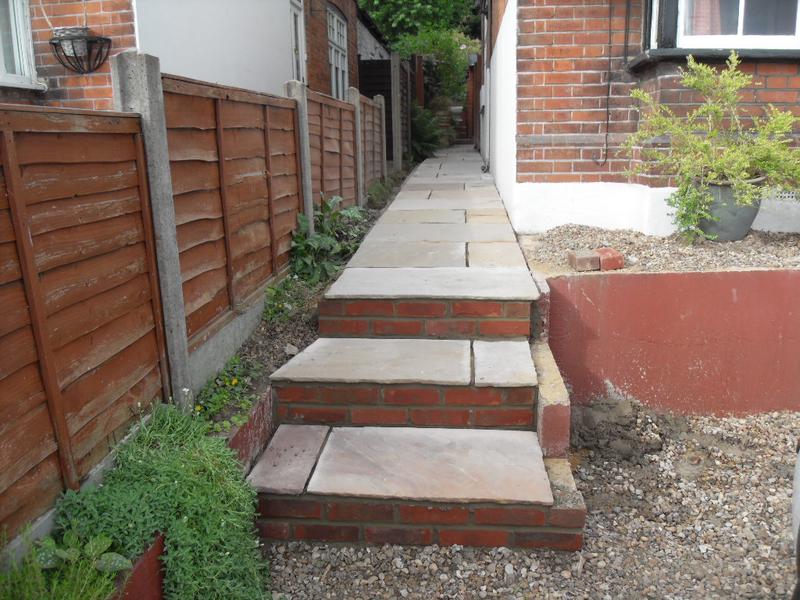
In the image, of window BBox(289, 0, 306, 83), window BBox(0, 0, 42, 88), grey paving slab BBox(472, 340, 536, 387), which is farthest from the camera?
window BBox(289, 0, 306, 83)

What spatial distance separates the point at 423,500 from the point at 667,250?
284 centimetres

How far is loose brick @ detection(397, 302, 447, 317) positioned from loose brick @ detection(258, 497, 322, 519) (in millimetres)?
1343

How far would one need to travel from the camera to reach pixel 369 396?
127 inches

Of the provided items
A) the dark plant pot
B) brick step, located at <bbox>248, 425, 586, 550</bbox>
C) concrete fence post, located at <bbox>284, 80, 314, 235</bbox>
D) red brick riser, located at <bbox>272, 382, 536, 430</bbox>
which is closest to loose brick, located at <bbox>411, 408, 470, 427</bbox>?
red brick riser, located at <bbox>272, 382, 536, 430</bbox>

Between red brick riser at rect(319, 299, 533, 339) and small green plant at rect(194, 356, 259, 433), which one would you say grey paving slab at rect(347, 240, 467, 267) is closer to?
red brick riser at rect(319, 299, 533, 339)

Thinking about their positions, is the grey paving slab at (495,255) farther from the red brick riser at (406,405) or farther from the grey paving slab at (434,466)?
the grey paving slab at (434,466)

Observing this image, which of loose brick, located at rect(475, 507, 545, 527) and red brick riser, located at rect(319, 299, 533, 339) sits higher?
red brick riser, located at rect(319, 299, 533, 339)

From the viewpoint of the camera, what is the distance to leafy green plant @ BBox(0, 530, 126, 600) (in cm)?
173

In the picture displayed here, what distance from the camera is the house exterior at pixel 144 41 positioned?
17.3 feet

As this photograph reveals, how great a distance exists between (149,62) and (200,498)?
1601 mm

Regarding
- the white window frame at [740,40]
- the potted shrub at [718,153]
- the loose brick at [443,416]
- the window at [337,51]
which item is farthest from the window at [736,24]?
the window at [337,51]

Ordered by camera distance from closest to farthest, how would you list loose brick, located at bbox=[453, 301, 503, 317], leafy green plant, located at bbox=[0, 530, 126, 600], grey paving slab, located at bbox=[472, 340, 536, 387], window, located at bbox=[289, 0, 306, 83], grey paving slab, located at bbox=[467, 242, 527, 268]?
leafy green plant, located at bbox=[0, 530, 126, 600]
grey paving slab, located at bbox=[472, 340, 536, 387]
loose brick, located at bbox=[453, 301, 503, 317]
grey paving slab, located at bbox=[467, 242, 527, 268]
window, located at bbox=[289, 0, 306, 83]

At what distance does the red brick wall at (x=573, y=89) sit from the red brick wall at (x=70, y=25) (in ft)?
9.98

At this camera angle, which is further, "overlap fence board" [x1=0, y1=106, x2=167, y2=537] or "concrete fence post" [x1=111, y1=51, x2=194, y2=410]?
"concrete fence post" [x1=111, y1=51, x2=194, y2=410]
